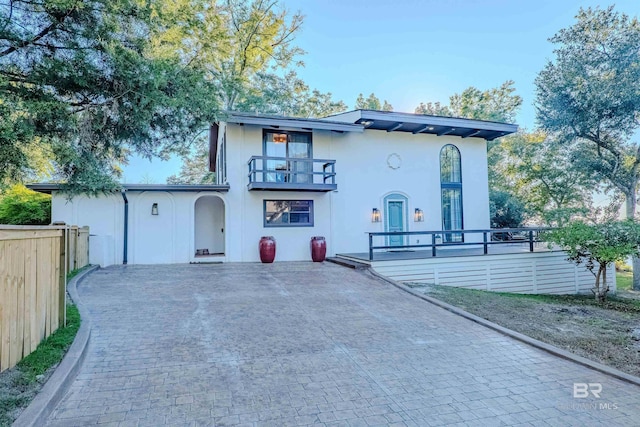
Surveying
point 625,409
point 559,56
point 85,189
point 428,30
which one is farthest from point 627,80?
point 85,189

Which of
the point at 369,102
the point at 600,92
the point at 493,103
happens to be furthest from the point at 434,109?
the point at 600,92

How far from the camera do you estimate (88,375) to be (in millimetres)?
3379

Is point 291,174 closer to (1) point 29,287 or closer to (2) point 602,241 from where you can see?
(1) point 29,287

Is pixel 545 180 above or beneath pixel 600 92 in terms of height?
beneath

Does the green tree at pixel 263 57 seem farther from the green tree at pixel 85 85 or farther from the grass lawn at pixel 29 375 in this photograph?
the grass lawn at pixel 29 375

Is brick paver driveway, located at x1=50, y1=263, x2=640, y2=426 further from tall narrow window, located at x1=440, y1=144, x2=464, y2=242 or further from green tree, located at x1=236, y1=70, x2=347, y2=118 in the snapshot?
green tree, located at x1=236, y1=70, x2=347, y2=118

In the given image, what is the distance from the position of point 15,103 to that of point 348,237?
31.9ft

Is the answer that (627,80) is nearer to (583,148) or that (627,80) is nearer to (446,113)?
(583,148)

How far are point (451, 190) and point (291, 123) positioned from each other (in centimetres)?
708

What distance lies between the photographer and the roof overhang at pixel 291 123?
36.4 ft

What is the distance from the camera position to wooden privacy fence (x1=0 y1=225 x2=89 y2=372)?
3113 mm

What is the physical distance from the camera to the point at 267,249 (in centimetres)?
1122

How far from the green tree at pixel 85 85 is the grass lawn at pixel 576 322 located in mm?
6913

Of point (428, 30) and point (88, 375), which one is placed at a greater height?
point (428, 30)
